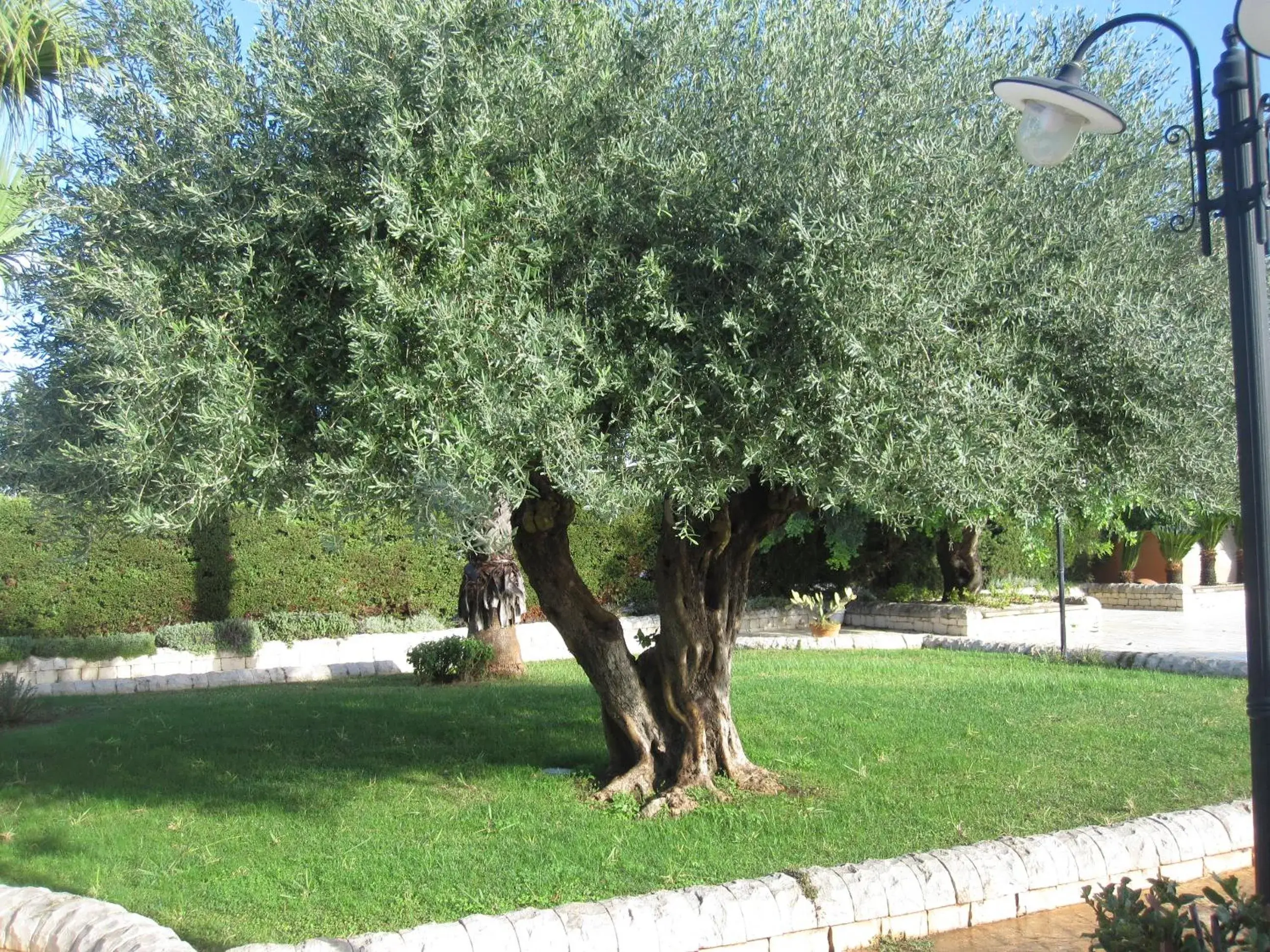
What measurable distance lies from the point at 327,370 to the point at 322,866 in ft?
9.40

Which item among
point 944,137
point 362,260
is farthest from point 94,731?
point 944,137

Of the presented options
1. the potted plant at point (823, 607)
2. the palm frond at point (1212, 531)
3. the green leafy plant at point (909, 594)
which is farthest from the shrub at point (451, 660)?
the palm frond at point (1212, 531)

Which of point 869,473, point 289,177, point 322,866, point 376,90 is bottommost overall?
point 322,866

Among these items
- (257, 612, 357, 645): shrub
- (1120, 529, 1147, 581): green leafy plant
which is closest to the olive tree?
(257, 612, 357, 645): shrub

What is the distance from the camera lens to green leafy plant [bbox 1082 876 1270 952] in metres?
3.85

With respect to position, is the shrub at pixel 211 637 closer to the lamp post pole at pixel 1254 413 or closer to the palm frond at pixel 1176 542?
the lamp post pole at pixel 1254 413

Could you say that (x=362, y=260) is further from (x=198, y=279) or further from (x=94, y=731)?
(x=94, y=731)

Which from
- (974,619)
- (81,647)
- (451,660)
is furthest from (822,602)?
(81,647)

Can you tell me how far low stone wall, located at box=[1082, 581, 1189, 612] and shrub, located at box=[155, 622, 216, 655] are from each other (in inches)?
763

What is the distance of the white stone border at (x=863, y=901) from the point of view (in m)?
4.91

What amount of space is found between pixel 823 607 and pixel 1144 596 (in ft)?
32.6

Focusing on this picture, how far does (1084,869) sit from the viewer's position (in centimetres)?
609

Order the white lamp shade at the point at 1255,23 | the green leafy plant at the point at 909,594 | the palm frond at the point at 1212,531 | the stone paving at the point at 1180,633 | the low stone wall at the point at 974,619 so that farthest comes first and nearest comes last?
the palm frond at the point at 1212,531 → the green leafy plant at the point at 909,594 → the low stone wall at the point at 974,619 → the stone paving at the point at 1180,633 → the white lamp shade at the point at 1255,23

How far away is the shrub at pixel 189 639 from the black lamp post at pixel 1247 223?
1416 cm
